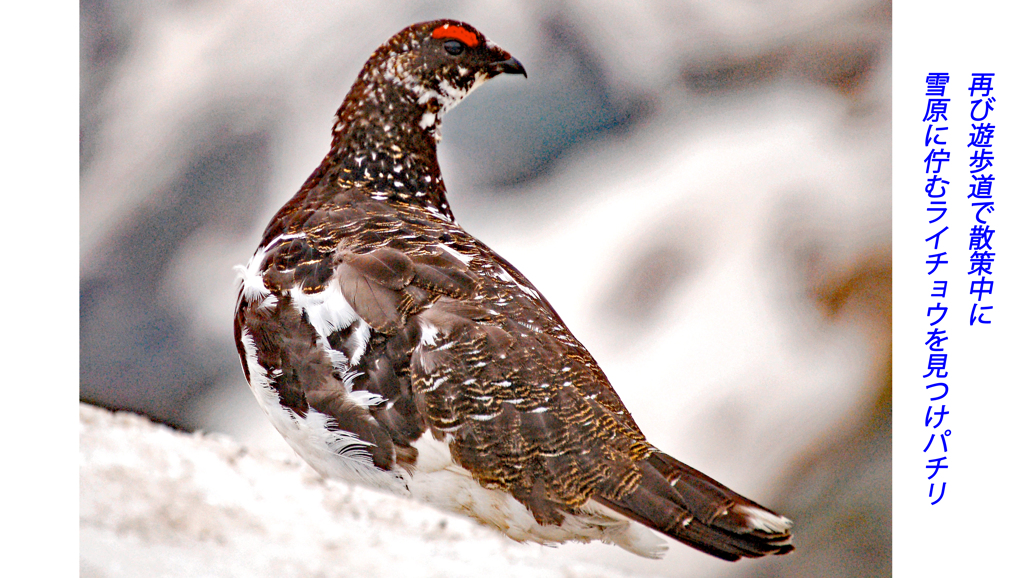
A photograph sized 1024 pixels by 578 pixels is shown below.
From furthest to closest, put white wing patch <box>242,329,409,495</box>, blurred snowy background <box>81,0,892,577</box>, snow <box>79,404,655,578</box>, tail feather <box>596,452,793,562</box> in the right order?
blurred snowy background <box>81,0,892,577</box> → snow <box>79,404,655,578</box> → white wing patch <box>242,329,409,495</box> → tail feather <box>596,452,793,562</box>

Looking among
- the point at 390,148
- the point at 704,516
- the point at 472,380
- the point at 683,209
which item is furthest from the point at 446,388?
the point at 683,209

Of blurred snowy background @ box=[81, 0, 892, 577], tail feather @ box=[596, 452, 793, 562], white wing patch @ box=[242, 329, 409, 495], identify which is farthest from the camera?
blurred snowy background @ box=[81, 0, 892, 577]

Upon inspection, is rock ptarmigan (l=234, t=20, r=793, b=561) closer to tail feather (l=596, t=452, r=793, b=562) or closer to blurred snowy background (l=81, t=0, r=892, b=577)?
tail feather (l=596, t=452, r=793, b=562)

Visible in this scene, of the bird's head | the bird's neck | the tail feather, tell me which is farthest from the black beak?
the tail feather

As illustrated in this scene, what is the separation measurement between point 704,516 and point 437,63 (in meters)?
1.12

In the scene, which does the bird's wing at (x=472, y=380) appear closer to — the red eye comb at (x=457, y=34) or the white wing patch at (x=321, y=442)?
the white wing patch at (x=321, y=442)

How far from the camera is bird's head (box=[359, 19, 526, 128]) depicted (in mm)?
1730

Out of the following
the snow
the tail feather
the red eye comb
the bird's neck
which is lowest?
the snow

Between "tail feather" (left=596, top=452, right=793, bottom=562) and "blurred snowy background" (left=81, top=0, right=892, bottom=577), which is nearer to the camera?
"tail feather" (left=596, top=452, right=793, bottom=562)
